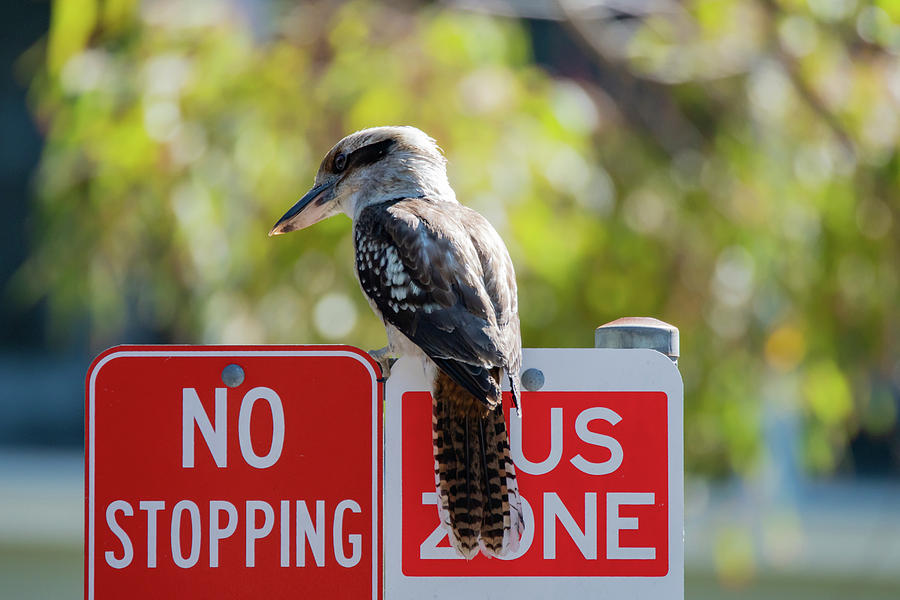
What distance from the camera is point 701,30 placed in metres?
4.52

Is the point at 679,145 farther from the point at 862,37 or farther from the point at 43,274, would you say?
the point at 43,274

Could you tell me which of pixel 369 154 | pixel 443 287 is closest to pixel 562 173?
pixel 369 154

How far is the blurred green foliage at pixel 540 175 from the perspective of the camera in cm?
381

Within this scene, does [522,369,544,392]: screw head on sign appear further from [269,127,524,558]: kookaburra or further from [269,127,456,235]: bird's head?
[269,127,456,235]: bird's head

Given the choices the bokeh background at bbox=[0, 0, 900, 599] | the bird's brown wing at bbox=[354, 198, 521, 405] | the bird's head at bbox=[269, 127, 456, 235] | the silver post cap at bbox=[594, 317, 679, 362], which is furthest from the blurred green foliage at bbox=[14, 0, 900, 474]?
the silver post cap at bbox=[594, 317, 679, 362]

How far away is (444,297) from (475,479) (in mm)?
501

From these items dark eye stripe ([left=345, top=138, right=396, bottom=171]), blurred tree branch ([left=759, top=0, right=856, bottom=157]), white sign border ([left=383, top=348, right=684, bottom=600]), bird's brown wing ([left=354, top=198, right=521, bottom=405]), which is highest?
blurred tree branch ([left=759, top=0, right=856, bottom=157])

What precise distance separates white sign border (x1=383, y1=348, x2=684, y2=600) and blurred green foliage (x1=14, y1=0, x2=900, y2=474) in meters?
1.82

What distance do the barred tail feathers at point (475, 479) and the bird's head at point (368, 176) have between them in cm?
98

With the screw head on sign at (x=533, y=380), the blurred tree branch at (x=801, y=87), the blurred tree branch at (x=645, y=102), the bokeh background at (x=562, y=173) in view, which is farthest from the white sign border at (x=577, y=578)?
the blurred tree branch at (x=645, y=102)

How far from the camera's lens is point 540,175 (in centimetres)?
385

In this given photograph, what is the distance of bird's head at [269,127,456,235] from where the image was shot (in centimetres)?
273

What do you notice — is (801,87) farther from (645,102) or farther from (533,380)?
(533,380)

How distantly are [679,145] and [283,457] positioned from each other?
3143mm
